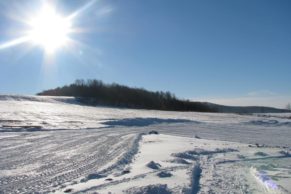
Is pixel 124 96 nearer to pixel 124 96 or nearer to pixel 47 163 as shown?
pixel 124 96

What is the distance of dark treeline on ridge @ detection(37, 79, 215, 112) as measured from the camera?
85.1m

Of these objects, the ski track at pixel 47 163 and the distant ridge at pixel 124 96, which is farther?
the distant ridge at pixel 124 96

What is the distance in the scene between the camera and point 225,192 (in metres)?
7.19

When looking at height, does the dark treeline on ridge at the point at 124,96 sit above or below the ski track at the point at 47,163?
above

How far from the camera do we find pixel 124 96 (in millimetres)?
91062

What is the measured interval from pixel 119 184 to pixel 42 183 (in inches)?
60.7

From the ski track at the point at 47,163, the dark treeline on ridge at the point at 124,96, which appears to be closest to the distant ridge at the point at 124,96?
the dark treeline on ridge at the point at 124,96

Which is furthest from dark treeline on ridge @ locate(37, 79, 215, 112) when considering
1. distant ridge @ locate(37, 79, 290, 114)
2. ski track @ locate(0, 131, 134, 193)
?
ski track @ locate(0, 131, 134, 193)

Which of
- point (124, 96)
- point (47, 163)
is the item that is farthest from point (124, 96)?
point (47, 163)

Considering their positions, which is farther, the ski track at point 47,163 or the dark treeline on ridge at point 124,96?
the dark treeline on ridge at point 124,96

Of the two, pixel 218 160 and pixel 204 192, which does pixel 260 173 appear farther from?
pixel 204 192

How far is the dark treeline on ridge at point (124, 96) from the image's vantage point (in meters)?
85.1

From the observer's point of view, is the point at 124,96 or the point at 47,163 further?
the point at 124,96

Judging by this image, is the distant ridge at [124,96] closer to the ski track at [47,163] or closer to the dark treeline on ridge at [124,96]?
the dark treeline on ridge at [124,96]
